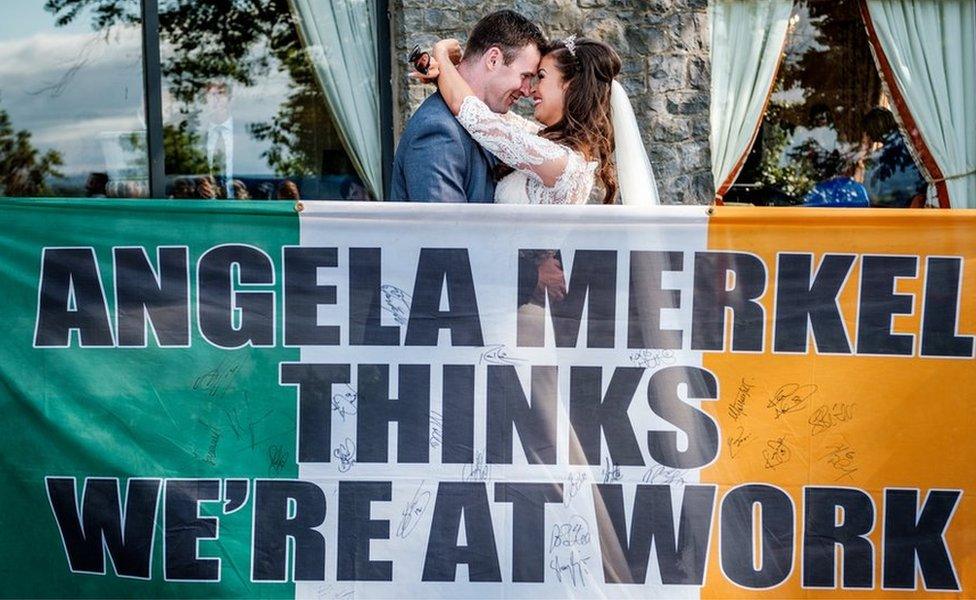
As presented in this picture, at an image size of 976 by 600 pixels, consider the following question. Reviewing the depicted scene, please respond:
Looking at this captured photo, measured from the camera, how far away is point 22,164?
273 inches

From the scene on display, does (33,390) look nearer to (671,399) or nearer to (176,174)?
(671,399)

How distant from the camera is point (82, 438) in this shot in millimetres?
4027

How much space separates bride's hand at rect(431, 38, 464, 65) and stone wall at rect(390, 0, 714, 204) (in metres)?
2.49

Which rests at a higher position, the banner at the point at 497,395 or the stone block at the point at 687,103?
the stone block at the point at 687,103

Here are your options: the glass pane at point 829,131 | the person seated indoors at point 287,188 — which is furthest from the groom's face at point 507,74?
the glass pane at point 829,131

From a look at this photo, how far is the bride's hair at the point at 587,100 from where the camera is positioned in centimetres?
432

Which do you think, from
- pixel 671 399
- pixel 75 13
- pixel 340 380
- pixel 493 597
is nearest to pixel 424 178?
pixel 340 380

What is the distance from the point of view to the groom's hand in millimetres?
4059
